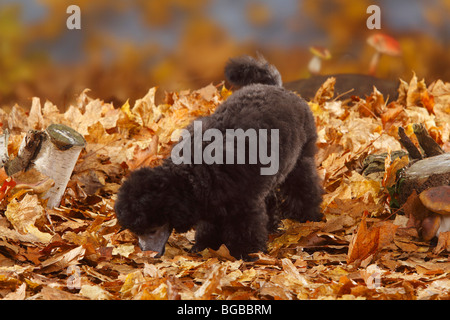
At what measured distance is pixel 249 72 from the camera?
408cm

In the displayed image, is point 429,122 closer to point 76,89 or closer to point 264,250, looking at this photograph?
point 264,250

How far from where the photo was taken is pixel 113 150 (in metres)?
4.66

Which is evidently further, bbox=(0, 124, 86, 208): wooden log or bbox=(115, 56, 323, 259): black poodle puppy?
bbox=(0, 124, 86, 208): wooden log

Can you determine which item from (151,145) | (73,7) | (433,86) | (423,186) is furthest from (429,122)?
(73,7)

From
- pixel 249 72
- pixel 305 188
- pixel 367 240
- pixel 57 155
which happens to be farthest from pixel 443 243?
pixel 57 155

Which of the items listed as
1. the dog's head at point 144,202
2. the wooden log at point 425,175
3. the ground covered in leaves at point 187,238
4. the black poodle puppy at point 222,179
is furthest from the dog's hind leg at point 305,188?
the dog's head at point 144,202

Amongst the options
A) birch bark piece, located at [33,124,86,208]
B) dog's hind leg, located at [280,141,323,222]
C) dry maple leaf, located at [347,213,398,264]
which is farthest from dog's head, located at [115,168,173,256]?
dog's hind leg, located at [280,141,323,222]

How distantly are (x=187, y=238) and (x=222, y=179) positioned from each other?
908 mm

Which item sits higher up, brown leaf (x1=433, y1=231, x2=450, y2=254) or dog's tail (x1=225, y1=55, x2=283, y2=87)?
dog's tail (x1=225, y1=55, x2=283, y2=87)

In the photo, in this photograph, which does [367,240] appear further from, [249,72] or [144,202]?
[249,72]

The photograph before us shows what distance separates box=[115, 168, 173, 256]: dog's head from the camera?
2.95 metres

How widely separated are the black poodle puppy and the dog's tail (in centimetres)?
52

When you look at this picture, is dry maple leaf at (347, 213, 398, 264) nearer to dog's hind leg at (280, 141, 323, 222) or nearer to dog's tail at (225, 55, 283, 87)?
dog's hind leg at (280, 141, 323, 222)
